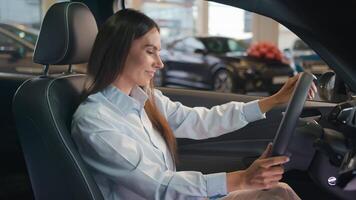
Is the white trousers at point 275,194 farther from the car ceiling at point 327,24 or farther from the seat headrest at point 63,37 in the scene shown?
the seat headrest at point 63,37

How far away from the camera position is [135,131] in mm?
1456

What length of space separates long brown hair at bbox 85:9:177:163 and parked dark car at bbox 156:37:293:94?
4.95 metres

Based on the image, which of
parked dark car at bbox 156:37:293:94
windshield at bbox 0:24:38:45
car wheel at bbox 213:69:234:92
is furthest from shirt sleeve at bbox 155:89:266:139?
car wheel at bbox 213:69:234:92

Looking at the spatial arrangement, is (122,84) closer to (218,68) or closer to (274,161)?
(274,161)

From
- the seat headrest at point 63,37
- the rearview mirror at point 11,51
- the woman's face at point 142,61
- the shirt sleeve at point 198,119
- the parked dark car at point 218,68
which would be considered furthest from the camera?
the parked dark car at point 218,68

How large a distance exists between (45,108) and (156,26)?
0.42 m

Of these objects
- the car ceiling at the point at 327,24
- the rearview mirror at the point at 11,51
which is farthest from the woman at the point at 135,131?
the rearview mirror at the point at 11,51

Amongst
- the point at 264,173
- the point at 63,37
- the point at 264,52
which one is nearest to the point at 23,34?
the point at 63,37

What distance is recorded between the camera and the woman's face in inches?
57.8

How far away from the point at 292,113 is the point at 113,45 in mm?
599

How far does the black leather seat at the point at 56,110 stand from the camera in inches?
55.0

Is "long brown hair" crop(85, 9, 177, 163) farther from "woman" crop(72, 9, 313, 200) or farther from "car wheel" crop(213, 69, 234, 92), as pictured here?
"car wheel" crop(213, 69, 234, 92)

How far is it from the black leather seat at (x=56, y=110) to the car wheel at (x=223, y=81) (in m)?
5.40

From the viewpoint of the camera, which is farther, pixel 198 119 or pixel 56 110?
pixel 198 119
